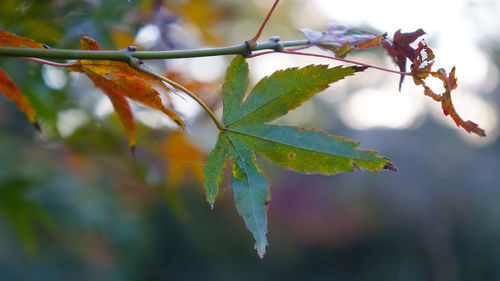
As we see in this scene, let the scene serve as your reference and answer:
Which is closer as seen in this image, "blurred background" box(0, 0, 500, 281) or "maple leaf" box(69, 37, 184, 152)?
"maple leaf" box(69, 37, 184, 152)

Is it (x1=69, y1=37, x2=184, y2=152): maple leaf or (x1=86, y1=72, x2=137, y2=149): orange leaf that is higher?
(x1=69, y1=37, x2=184, y2=152): maple leaf

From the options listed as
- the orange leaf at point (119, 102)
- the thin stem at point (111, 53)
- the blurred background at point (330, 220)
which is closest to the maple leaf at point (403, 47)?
the thin stem at point (111, 53)

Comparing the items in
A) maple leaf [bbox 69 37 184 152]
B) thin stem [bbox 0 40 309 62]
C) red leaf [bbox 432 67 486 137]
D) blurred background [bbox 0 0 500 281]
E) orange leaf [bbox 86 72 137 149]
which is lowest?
blurred background [bbox 0 0 500 281]

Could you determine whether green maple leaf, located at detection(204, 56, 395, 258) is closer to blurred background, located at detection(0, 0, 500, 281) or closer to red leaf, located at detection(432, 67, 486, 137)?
red leaf, located at detection(432, 67, 486, 137)

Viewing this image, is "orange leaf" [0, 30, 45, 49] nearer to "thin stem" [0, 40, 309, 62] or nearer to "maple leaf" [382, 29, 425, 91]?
"thin stem" [0, 40, 309, 62]

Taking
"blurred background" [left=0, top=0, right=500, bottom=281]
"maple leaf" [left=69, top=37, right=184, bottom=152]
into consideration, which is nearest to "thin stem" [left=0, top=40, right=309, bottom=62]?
"maple leaf" [left=69, top=37, right=184, bottom=152]

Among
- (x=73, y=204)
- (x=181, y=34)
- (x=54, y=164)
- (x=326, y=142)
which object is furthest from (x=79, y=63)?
(x=73, y=204)

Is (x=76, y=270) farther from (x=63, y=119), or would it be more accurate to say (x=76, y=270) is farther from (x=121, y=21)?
(x=121, y=21)

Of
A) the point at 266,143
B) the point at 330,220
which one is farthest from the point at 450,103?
the point at 330,220

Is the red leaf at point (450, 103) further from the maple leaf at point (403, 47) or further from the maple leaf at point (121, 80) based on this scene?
the maple leaf at point (121, 80)
